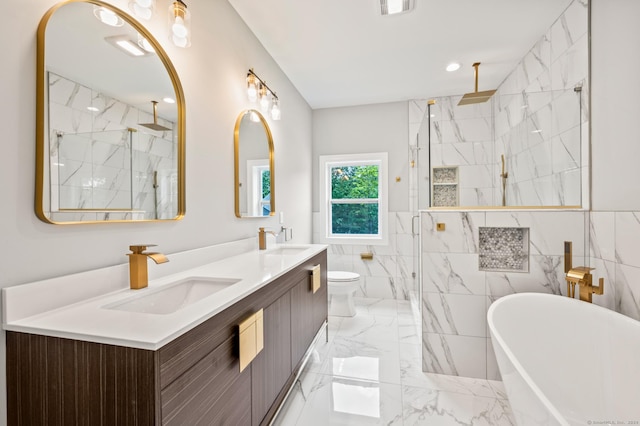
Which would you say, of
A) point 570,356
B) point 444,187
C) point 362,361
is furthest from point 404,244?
point 570,356

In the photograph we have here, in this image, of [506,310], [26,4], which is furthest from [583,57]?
[26,4]

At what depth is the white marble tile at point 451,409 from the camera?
160 cm

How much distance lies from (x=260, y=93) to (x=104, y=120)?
4.49 ft

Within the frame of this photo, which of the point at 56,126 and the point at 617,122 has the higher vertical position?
the point at 617,122

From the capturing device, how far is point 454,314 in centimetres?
207

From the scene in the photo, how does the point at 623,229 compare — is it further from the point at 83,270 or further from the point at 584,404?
the point at 83,270

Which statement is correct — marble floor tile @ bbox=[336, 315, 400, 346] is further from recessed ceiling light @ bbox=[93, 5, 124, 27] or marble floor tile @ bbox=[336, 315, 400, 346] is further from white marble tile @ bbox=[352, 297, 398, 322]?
recessed ceiling light @ bbox=[93, 5, 124, 27]

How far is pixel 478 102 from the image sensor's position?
104 inches

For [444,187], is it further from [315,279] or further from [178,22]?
[178,22]

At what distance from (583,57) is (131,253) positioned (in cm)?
293

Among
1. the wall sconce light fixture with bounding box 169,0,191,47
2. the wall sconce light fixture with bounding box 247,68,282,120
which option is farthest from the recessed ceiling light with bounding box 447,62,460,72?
the wall sconce light fixture with bounding box 169,0,191,47

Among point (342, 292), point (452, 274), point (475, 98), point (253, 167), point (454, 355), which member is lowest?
point (454, 355)

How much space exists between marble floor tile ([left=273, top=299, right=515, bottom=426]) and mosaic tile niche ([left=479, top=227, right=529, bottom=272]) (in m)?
0.80

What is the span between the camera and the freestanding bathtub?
1230mm
